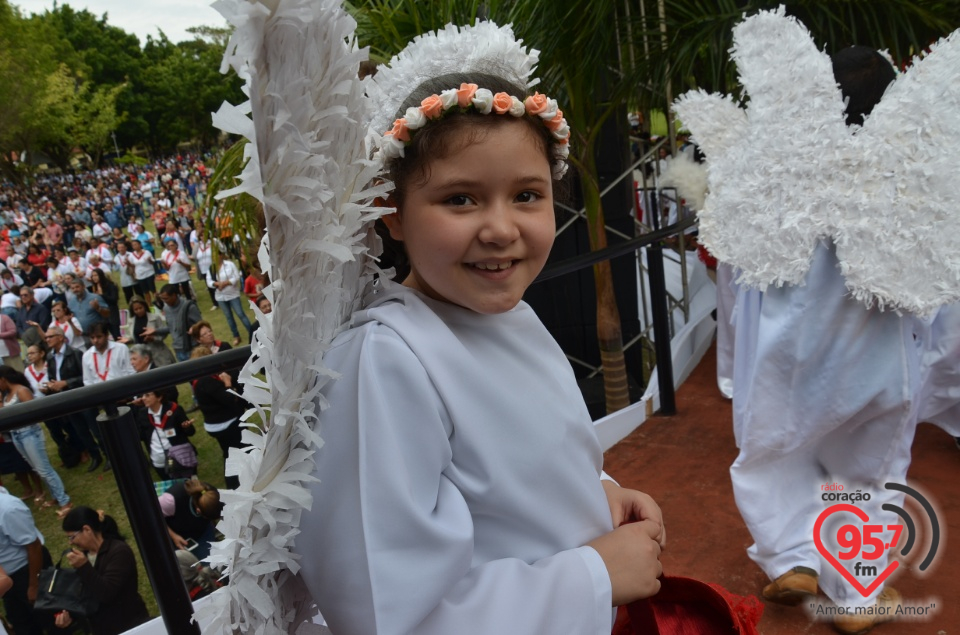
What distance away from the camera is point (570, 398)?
43.2 inches

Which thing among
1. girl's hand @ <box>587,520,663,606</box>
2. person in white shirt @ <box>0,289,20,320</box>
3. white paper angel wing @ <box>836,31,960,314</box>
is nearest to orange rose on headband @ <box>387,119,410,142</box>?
girl's hand @ <box>587,520,663,606</box>

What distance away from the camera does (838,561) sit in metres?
2.21

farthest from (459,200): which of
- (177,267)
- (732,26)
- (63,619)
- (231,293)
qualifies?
(177,267)

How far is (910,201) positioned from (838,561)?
110 cm

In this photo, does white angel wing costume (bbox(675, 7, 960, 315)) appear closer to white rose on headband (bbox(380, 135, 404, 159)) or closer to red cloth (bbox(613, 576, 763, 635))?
red cloth (bbox(613, 576, 763, 635))

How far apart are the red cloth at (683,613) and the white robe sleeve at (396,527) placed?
25 centimetres

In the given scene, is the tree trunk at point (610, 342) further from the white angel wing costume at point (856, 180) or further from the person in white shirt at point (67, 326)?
the person in white shirt at point (67, 326)

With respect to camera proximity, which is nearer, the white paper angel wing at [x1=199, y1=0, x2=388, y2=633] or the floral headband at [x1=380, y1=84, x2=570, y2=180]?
the white paper angel wing at [x1=199, y1=0, x2=388, y2=633]

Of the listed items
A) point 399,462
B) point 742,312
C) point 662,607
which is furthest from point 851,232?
point 399,462

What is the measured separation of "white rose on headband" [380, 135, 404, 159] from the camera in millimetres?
956

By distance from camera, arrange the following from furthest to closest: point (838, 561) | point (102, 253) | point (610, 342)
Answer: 1. point (102, 253)
2. point (610, 342)
3. point (838, 561)

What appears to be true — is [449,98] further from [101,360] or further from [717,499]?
[101,360]

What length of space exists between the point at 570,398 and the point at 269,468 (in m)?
0.47

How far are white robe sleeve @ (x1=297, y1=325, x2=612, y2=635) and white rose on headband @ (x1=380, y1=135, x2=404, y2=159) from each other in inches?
9.2
